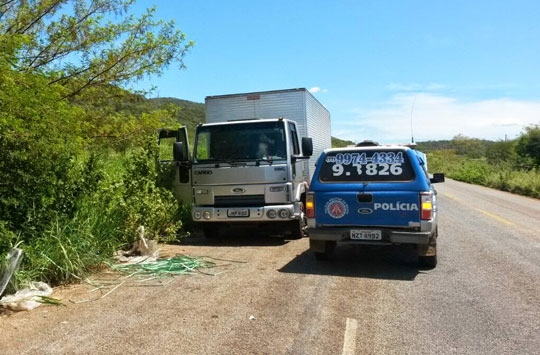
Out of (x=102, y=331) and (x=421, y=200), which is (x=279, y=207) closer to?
(x=421, y=200)

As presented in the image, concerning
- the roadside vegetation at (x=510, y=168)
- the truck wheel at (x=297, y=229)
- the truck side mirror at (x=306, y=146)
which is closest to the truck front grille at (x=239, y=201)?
the truck wheel at (x=297, y=229)

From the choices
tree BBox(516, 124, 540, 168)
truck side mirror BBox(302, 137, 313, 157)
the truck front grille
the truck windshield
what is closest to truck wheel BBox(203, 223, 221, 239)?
the truck front grille

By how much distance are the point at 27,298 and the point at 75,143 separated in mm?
2166

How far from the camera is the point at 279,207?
8258 millimetres

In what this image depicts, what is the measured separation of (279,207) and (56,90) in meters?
4.39

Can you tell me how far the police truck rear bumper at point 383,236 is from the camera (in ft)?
19.4

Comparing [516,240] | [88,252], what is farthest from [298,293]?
[516,240]

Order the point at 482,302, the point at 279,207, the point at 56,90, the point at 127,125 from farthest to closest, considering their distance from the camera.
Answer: the point at 279,207 < the point at 127,125 < the point at 56,90 < the point at 482,302

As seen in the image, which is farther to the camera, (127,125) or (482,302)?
(127,125)

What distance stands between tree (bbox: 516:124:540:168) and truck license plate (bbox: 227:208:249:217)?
30.3 m

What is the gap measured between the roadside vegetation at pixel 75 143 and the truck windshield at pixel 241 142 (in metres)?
0.85

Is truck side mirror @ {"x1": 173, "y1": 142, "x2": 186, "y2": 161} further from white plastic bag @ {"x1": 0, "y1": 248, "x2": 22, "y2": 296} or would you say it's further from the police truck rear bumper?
white plastic bag @ {"x1": 0, "y1": 248, "x2": 22, "y2": 296}

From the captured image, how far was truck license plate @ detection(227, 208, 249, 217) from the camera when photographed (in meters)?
8.36

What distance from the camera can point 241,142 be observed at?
8633 mm
